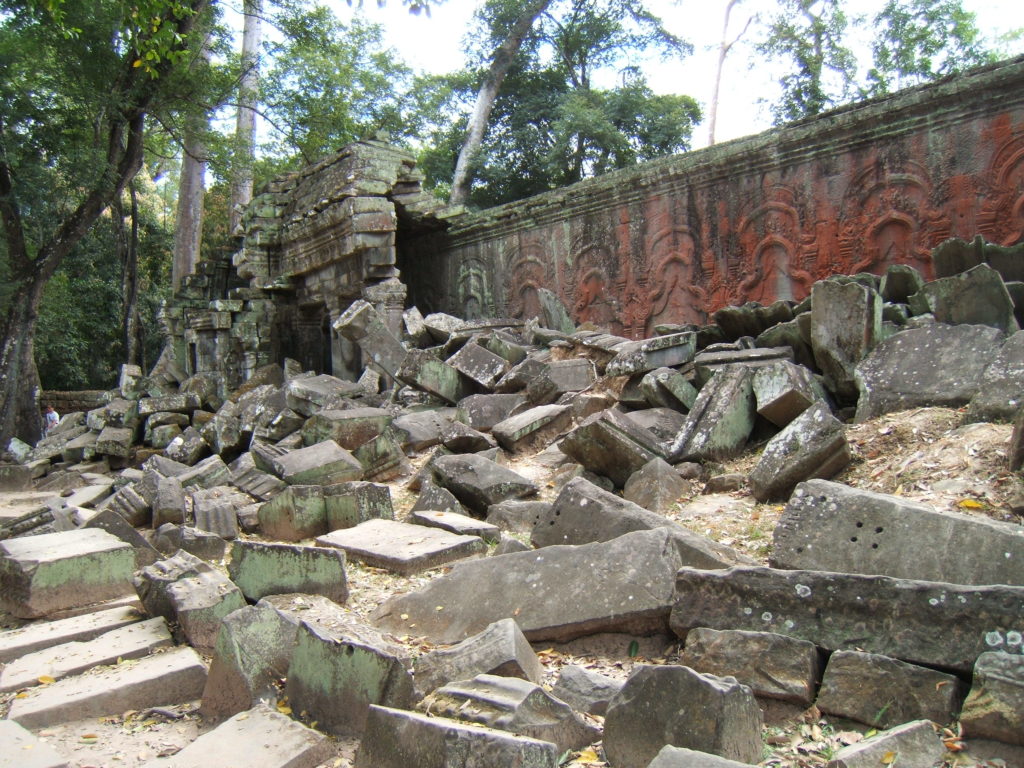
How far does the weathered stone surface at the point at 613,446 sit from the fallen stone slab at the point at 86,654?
8.50 feet

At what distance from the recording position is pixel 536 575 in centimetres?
313

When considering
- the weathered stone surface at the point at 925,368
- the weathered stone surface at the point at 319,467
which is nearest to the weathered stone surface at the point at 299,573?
the weathered stone surface at the point at 319,467

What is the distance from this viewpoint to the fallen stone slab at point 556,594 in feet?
9.23

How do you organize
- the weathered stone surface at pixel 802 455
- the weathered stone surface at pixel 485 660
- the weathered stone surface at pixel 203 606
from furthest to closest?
the weathered stone surface at pixel 802 455 → the weathered stone surface at pixel 203 606 → the weathered stone surface at pixel 485 660

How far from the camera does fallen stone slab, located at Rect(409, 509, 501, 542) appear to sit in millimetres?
4238

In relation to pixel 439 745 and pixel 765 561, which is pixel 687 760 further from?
pixel 765 561

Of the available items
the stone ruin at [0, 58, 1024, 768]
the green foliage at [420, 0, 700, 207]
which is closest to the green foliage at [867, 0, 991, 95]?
the green foliage at [420, 0, 700, 207]

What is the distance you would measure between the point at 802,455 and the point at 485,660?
218 centimetres

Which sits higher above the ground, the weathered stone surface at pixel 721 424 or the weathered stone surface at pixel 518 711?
the weathered stone surface at pixel 721 424

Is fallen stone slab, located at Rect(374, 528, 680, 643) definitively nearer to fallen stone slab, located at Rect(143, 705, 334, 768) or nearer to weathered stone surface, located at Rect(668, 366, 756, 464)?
fallen stone slab, located at Rect(143, 705, 334, 768)

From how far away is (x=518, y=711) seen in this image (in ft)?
6.88

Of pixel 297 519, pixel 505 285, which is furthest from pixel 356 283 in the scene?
pixel 297 519

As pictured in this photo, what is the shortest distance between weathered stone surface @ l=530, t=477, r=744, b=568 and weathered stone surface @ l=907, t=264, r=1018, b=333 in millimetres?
2509

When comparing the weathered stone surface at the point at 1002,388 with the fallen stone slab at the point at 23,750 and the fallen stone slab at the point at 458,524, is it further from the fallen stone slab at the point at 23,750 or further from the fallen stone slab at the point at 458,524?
the fallen stone slab at the point at 23,750
